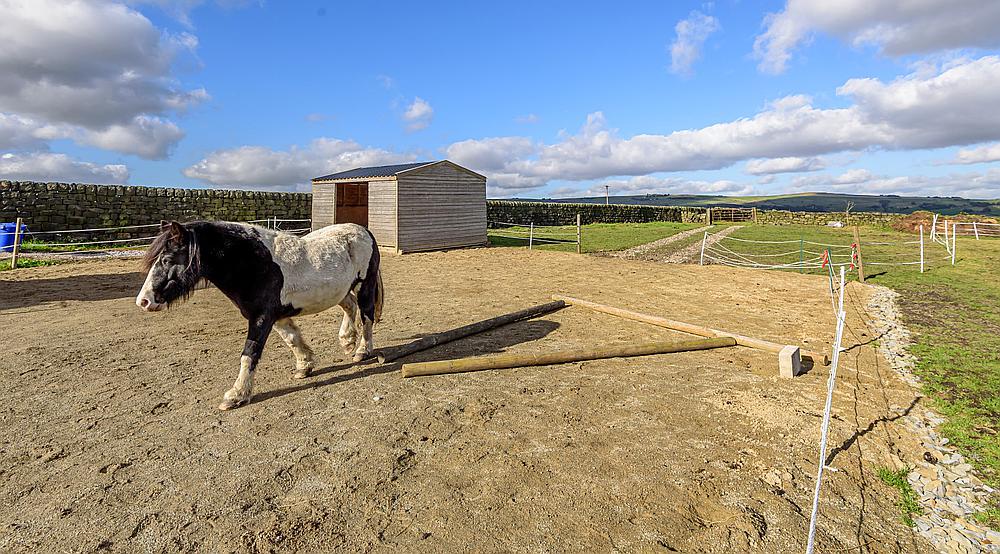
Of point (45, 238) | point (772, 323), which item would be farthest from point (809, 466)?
point (45, 238)

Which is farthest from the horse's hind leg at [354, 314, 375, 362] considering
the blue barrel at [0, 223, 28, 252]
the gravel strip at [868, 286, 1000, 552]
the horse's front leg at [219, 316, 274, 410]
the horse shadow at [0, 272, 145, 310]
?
the blue barrel at [0, 223, 28, 252]

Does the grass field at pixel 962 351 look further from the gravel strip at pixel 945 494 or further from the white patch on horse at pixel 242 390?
the white patch on horse at pixel 242 390

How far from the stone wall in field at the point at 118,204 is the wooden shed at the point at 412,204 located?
480cm

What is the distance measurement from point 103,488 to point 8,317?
7.42m

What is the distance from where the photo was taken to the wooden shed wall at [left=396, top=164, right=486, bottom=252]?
19094 millimetres

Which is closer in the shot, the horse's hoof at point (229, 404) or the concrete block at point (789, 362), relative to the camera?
the horse's hoof at point (229, 404)

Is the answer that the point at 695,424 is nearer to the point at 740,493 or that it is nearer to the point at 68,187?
the point at 740,493

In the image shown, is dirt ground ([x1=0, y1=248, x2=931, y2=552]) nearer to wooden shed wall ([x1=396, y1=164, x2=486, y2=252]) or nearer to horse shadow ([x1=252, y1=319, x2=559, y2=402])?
horse shadow ([x1=252, y1=319, x2=559, y2=402])

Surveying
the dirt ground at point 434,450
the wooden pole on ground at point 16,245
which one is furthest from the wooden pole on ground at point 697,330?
the wooden pole on ground at point 16,245

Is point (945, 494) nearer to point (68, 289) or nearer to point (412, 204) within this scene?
point (68, 289)

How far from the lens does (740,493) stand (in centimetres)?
338

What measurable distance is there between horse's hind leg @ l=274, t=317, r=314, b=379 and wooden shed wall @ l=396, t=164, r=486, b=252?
13.6 m

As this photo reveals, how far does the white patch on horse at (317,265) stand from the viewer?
199 inches

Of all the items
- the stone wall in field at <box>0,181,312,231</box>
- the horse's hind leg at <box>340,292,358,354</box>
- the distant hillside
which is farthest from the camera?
the distant hillside
